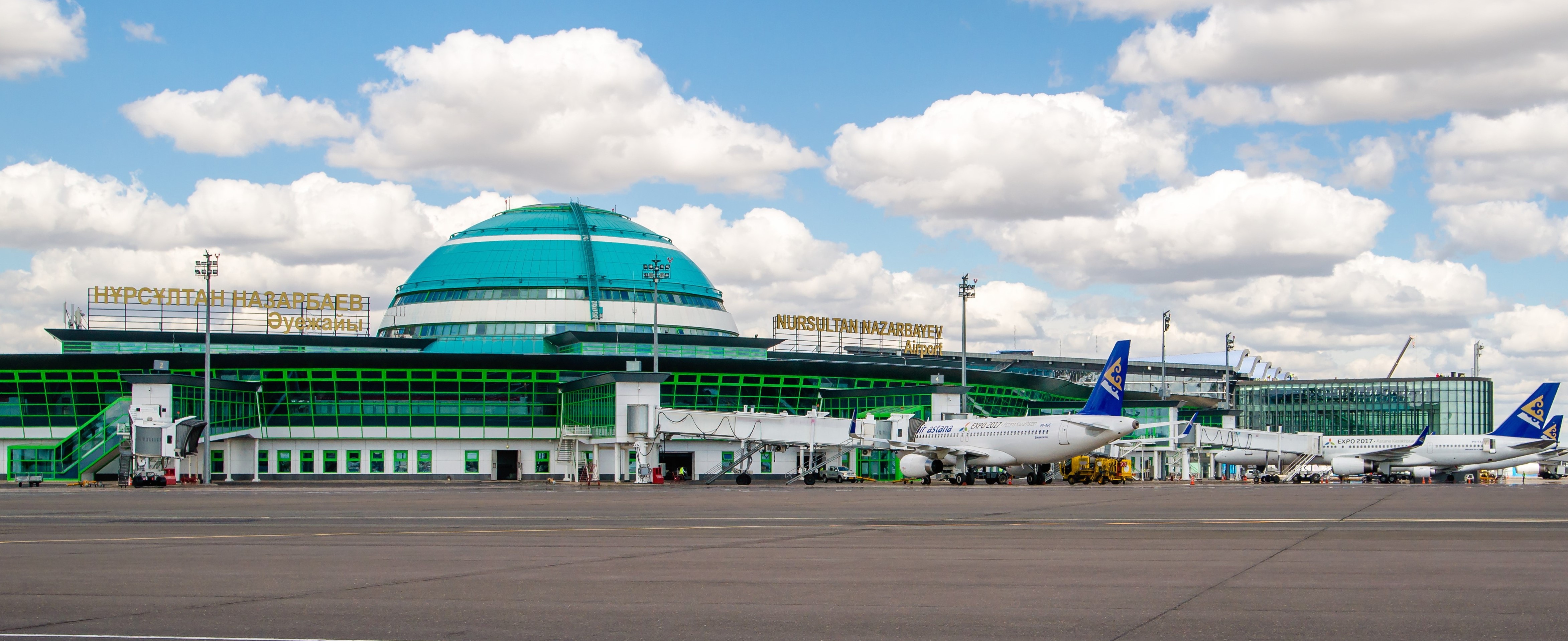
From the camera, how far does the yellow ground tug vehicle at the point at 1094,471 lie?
76688 millimetres

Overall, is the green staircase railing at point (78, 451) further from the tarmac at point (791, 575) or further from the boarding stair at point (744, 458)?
the tarmac at point (791, 575)

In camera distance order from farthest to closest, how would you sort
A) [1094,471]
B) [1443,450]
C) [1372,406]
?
[1372,406] < [1443,450] < [1094,471]

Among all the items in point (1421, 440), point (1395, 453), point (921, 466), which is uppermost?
point (1421, 440)

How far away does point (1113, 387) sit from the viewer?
6406cm

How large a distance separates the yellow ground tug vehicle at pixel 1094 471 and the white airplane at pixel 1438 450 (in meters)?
20.2

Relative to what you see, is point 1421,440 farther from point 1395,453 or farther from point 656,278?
point 656,278

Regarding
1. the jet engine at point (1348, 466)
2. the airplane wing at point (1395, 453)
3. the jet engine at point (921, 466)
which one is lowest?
the jet engine at point (1348, 466)

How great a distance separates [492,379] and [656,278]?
14.3m

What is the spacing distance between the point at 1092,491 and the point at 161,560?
1670 inches

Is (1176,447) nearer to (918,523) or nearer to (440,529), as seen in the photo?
(918,523)

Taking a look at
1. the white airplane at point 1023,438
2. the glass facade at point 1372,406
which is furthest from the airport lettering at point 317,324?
the glass facade at point 1372,406

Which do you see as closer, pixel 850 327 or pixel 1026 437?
pixel 1026 437

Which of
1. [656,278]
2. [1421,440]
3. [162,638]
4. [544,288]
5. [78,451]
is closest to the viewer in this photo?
[162,638]

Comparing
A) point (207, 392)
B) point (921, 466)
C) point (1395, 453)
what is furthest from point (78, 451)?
point (1395, 453)
